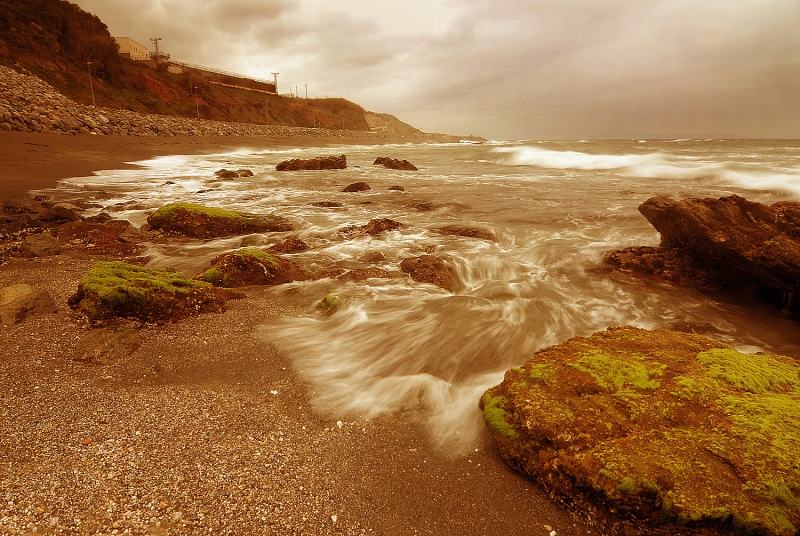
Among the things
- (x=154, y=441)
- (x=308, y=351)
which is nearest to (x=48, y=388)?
(x=154, y=441)

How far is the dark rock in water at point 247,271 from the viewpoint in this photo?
5.53 m

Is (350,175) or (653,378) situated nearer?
(653,378)

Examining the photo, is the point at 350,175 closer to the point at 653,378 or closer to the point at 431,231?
the point at 431,231

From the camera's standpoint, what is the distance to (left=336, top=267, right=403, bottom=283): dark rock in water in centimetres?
627

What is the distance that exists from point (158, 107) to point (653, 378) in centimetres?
5782

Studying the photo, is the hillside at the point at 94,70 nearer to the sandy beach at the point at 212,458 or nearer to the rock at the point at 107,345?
the rock at the point at 107,345

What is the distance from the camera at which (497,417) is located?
2889 mm

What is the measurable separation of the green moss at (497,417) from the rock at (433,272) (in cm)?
310

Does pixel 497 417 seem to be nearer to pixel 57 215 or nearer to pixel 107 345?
pixel 107 345

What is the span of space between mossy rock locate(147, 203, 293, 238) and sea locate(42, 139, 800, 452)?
341mm

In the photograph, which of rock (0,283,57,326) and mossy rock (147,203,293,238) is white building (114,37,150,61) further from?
rock (0,283,57,326)

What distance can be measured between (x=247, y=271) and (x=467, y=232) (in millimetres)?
5255

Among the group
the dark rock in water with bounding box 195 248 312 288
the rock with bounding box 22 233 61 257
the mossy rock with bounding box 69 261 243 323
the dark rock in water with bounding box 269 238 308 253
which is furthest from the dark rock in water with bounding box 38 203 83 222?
the dark rock in water with bounding box 195 248 312 288

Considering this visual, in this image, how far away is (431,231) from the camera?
9445mm
